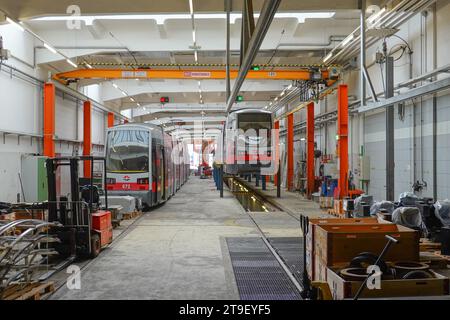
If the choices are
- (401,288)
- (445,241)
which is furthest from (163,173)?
(401,288)

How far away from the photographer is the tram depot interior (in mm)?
5961

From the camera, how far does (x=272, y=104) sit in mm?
28000

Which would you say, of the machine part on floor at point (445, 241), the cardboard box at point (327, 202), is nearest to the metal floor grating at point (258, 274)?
the machine part on floor at point (445, 241)

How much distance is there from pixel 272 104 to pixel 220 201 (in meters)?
10.4

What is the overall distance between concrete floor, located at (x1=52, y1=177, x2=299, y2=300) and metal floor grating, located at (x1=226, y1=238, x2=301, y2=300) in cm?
18

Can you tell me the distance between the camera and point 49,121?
50.6ft

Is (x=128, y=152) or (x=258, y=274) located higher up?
(x=128, y=152)

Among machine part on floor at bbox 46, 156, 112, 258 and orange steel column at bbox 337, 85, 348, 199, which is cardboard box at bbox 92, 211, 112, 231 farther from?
orange steel column at bbox 337, 85, 348, 199

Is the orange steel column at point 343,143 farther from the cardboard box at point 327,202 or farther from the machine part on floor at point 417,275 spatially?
the machine part on floor at point 417,275

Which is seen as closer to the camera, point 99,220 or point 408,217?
point 408,217

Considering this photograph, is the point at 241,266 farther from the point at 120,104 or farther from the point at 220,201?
the point at 120,104

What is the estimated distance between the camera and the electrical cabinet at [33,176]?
47.5 ft

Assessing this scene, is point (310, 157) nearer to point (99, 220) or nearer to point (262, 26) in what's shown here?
point (99, 220)

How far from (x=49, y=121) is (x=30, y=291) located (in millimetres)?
10913
